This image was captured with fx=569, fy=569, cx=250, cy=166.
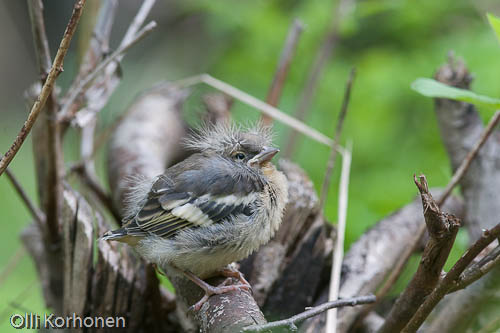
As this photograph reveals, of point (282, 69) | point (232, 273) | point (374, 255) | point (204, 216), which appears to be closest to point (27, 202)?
point (204, 216)

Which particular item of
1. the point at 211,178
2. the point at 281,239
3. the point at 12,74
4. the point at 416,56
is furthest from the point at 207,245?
the point at 12,74

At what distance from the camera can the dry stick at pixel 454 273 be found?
1.32m

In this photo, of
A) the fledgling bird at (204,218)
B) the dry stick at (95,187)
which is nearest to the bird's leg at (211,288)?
the fledgling bird at (204,218)

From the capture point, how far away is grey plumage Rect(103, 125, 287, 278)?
212 centimetres

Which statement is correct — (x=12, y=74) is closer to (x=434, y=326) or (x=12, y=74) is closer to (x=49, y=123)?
(x=49, y=123)

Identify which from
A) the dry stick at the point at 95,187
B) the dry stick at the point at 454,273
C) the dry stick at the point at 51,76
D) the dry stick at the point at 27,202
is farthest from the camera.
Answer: the dry stick at the point at 95,187

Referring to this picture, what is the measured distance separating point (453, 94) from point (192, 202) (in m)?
1.04

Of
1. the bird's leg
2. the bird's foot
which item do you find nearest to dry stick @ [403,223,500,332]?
the bird's leg

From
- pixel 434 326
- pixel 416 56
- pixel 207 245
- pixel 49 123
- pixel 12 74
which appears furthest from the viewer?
pixel 12 74

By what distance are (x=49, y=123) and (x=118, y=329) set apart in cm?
90

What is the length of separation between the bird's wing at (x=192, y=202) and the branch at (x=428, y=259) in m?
0.73

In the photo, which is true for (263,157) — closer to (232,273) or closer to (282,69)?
(232,273)

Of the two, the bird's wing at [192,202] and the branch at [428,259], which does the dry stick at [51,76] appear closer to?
the bird's wing at [192,202]

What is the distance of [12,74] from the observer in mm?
6695
